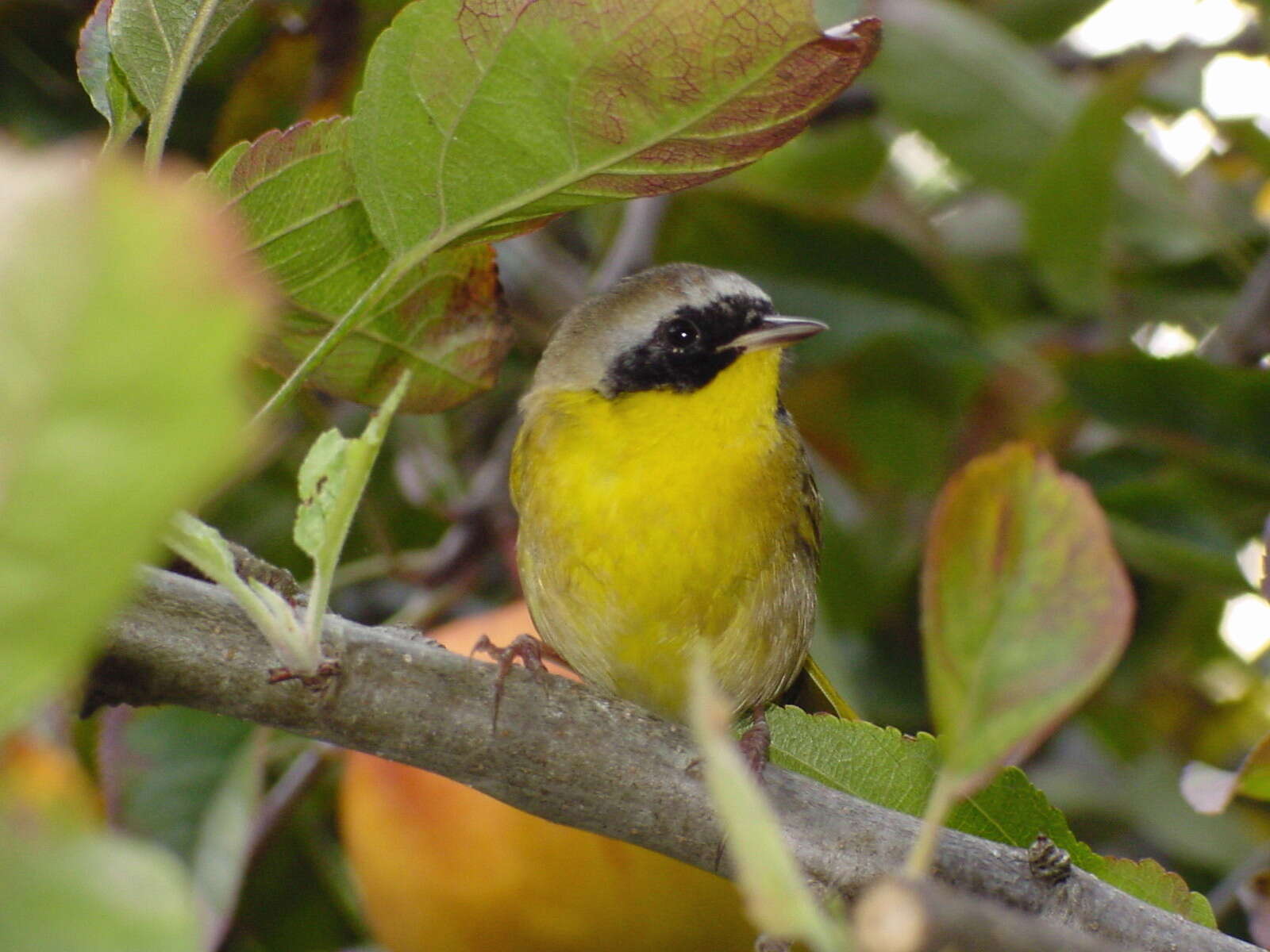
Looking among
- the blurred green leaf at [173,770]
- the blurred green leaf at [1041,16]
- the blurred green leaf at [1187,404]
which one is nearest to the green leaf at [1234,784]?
the blurred green leaf at [1187,404]

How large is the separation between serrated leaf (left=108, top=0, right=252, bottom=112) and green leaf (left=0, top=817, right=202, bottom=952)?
86 centimetres

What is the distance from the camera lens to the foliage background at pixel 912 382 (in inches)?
85.9

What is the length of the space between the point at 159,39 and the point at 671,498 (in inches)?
41.5

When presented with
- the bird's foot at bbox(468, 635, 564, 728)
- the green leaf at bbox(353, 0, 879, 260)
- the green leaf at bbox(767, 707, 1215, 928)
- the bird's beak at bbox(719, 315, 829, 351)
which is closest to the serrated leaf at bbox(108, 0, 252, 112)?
the green leaf at bbox(353, 0, 879, 260)

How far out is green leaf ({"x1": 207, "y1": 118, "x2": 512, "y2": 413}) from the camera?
1.18 metres

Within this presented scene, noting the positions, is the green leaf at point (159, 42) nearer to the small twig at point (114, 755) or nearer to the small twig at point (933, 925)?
the small twig at point (933, 925)

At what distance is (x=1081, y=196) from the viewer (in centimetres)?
260

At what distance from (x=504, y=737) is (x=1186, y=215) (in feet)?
7.53

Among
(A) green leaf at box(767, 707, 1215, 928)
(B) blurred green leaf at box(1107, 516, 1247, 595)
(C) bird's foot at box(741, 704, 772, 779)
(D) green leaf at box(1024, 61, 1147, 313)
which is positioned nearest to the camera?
(A) green leaf at box(767, 707, 1215, 928)

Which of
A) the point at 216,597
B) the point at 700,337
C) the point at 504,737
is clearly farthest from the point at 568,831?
the point at 700,337

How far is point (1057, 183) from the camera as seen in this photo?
2.58 metres

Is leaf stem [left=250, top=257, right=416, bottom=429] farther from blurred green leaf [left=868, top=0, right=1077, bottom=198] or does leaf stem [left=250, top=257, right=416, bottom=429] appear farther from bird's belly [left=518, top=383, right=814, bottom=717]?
blurred green leaf [left=868, top=0, right=1077, bottom=198]

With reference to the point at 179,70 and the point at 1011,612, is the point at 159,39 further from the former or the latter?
the point at 1011,612

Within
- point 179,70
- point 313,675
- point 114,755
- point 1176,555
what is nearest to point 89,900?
point 313,675
